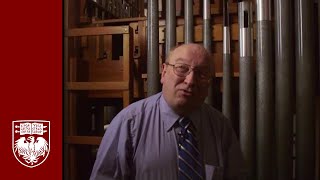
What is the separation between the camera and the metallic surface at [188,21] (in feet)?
6.59

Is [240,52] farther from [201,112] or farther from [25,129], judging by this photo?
[25,129]

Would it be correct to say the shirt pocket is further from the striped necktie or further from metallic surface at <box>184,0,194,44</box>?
metallic surface at <box>184,0,194,44</box>

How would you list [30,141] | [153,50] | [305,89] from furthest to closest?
[153,50]
[30,141]
[305,89]

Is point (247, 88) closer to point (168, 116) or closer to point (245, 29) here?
point (245, 29)

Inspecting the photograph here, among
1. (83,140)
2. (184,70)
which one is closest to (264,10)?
(184,70)

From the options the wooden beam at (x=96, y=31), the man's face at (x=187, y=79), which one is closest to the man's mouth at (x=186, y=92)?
the man's face at (x=187, y=79)

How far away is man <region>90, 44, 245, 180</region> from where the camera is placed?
4.20ft

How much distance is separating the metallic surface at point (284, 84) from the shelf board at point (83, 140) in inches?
43.9

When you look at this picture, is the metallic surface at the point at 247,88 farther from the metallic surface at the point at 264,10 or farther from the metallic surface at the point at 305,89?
the metallic surface at the point at 305,89

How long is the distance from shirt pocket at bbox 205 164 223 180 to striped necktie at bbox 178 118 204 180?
24 mm

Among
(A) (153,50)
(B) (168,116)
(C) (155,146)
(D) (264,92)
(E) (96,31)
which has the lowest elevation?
(C) (155,146)

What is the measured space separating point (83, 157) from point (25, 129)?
0.60 m

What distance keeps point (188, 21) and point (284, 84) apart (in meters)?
0.67

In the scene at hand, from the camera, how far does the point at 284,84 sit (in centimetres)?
180
